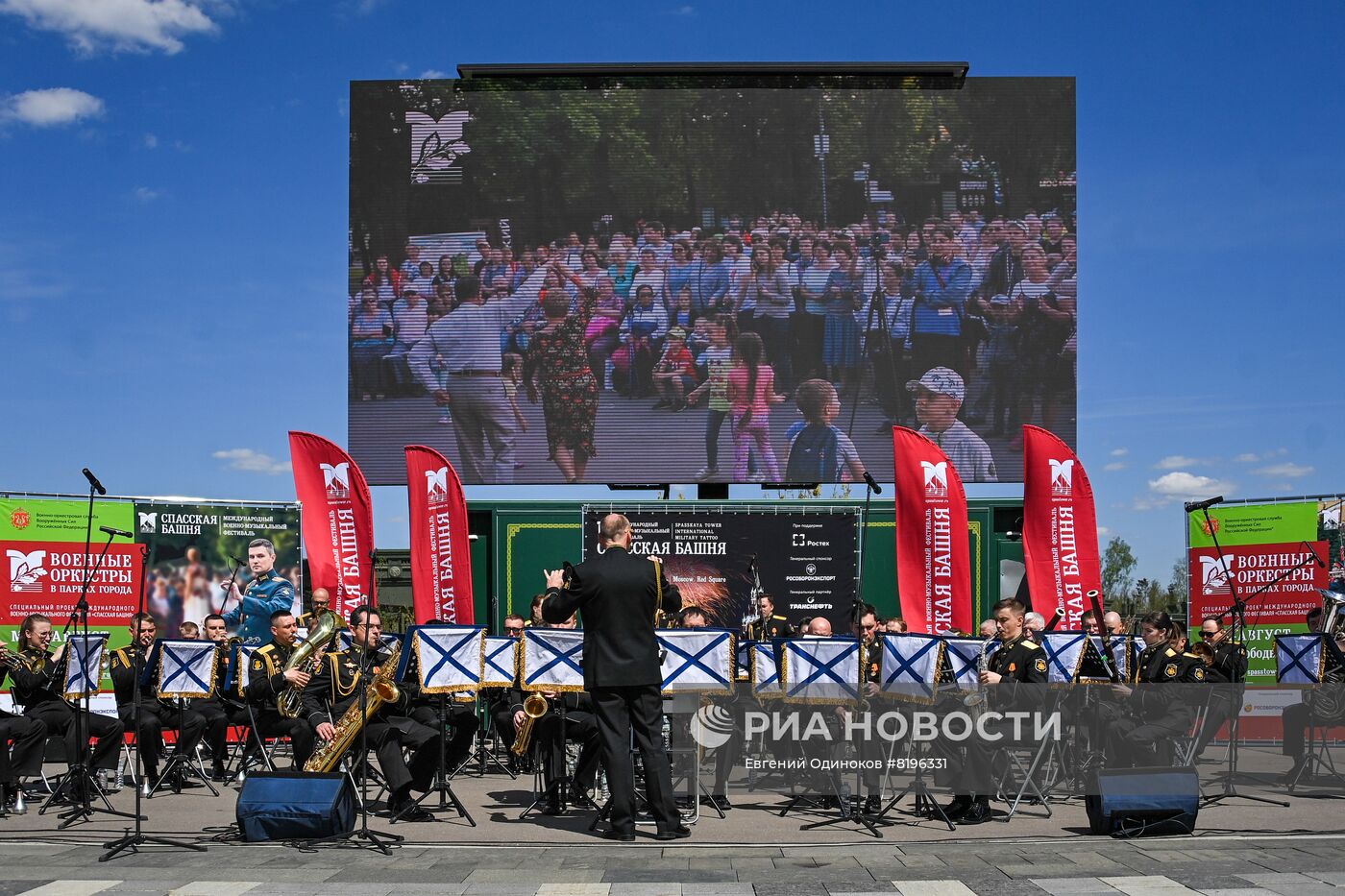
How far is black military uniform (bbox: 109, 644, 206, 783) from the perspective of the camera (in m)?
12.6

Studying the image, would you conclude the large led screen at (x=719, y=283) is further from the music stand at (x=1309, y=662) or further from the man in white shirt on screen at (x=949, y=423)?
the music stand at (x=1309, y=662)

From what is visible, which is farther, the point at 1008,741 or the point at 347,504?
the point at 347,504

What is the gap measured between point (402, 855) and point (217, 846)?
4.44ft

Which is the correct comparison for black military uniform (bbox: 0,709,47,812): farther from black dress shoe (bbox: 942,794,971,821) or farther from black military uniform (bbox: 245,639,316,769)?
black dress shoe (bbox: 942,794,971,821)

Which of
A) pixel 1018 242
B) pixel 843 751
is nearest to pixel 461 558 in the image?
pixel 843 751

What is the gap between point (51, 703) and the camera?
1166 centimetres

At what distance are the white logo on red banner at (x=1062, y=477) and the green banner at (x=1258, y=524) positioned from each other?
2.00m

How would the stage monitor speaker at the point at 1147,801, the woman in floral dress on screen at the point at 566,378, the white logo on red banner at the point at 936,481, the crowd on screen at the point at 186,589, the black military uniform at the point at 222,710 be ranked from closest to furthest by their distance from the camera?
1. the stage monitor speaker at the point at 1147,801
2. the black military uniform at the point at 222,710
3. the white logo on red banner at the point at 936,481
4. the crowd on screen at the point at 186,589
5. the woman in floral dress on screen at the point at 566,378

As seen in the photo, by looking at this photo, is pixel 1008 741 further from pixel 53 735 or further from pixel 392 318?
pixel 392 318

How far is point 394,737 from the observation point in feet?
34.2

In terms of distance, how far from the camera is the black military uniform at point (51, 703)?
37.2ft

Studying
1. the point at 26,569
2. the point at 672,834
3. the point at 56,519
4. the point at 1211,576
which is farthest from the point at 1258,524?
the point at 26,569

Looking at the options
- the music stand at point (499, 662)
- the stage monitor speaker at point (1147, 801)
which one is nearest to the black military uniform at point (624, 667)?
the music stand at point (499, 662)

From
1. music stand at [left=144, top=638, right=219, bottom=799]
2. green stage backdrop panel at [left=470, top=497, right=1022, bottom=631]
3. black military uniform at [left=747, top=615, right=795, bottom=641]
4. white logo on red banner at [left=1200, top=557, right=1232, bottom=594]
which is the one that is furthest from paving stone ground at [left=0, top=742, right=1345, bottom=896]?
green stage backdrop panel at [left=470, top=497, right=1022, bottom=631]
